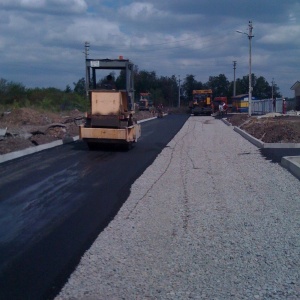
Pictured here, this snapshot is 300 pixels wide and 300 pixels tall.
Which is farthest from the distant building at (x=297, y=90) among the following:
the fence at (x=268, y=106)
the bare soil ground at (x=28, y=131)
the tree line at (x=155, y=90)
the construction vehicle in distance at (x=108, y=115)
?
the construction vehicle in distance at (x=108, y=115)

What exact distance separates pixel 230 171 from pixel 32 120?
28010 mm

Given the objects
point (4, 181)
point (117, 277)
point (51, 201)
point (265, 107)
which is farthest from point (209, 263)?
point (265, 107)

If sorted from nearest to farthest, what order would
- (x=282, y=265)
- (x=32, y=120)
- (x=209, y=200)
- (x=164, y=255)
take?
1. (x=282, y=265)
2. (x=164, y=255)
3. (x=209, y=200)
4. (x=32, y=120)

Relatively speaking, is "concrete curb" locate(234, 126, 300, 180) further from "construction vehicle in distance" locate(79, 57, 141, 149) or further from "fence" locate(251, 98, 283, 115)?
"fence" locate(251, 98, 283, 115)

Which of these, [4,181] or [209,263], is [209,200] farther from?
[4,181]

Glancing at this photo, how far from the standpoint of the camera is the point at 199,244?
9.03 m

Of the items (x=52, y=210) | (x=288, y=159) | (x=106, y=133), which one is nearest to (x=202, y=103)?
(x=106, y=133)

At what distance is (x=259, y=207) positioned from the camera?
12.0 m

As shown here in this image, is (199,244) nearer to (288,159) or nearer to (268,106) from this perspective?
(288,159)

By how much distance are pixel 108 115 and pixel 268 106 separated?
162 ft

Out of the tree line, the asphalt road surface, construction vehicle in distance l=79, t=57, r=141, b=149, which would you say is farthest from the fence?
the asphalt road surface

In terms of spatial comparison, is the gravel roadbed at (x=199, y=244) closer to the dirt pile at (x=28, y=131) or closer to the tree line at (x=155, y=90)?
the dirt pile at (x=28, y=131)

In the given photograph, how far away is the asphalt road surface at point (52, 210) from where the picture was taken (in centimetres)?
765

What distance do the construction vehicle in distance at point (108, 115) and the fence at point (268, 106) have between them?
4337 centimetres
